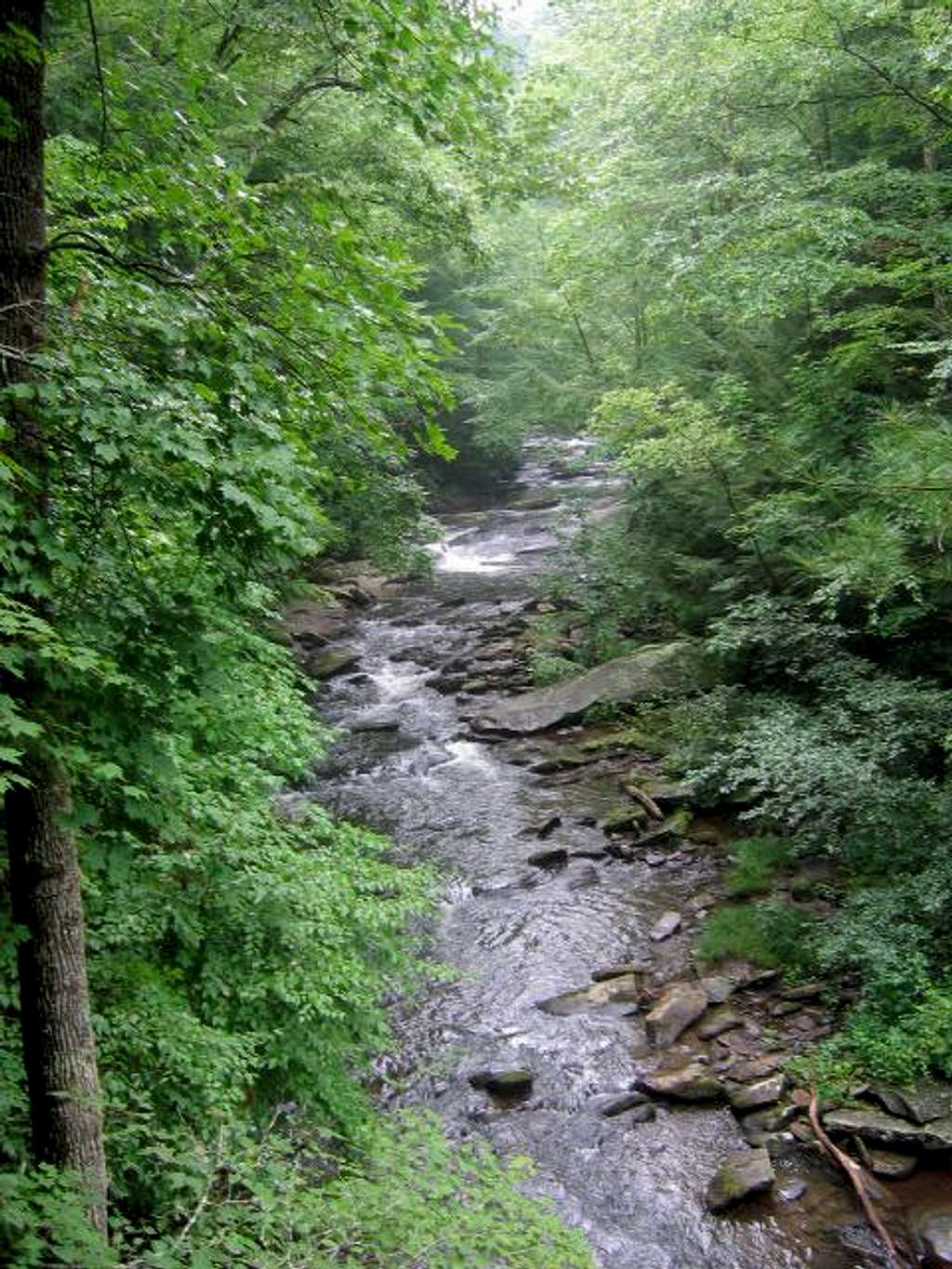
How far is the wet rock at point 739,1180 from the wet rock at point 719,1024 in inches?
50.9

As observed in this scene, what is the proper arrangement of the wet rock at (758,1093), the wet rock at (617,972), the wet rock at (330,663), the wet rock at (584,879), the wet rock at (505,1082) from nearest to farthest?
the wet rock at (758,1093) < the wet rock at (505,1082) < the wet rock at (617,972) < the wet rock at (584,879) < the wet rock at (330,663)

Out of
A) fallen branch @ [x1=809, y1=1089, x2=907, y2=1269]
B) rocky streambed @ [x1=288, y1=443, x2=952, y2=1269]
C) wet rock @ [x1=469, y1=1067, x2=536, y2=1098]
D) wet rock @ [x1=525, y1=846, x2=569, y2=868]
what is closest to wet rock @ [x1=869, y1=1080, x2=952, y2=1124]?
rocky streambed @ [x1=288, y1=443, x2=952, y2=1269]

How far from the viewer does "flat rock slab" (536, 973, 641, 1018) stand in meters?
7.84

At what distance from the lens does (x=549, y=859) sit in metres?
10.4

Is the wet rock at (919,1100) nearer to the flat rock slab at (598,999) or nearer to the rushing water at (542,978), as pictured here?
the rushing water at (542,978)

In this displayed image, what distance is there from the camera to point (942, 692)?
8.76 m

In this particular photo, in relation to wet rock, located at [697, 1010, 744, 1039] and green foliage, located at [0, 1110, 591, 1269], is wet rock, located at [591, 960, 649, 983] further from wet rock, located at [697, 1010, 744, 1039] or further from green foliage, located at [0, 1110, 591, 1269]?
green foliage, located at [0, 1110, 591, 1269]

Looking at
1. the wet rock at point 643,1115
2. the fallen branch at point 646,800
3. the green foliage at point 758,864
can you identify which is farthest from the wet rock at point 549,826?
the wet rock at point 643,1115

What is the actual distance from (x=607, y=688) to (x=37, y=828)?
11.5 m

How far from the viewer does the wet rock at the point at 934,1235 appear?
5125 mm

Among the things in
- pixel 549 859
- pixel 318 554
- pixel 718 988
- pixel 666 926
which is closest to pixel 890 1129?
pixel 718 988

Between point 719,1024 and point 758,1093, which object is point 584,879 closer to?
point 719,1024

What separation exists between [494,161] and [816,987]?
1036cm

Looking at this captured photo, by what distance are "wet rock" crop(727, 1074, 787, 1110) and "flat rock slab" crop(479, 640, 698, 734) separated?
284 inches
